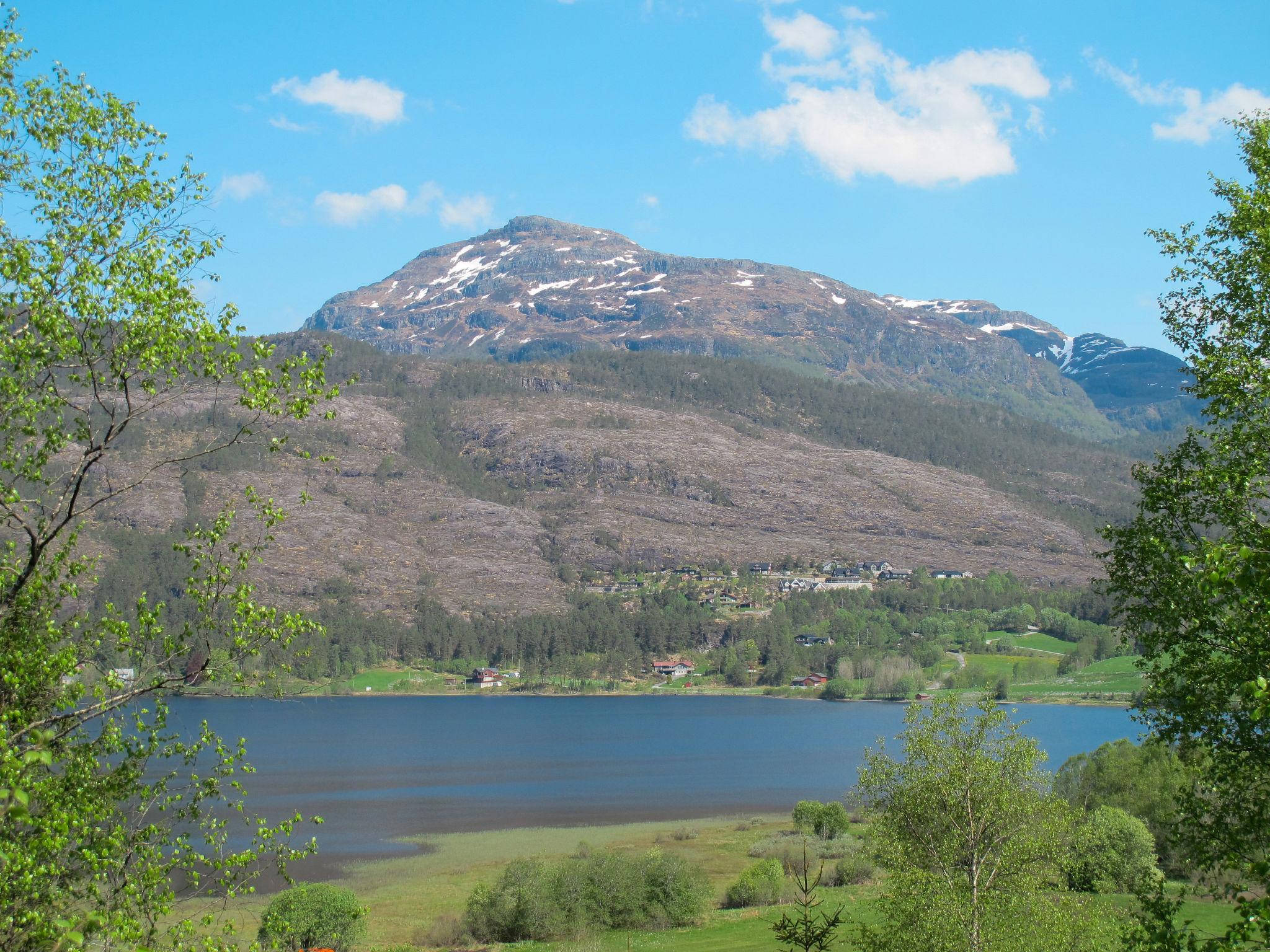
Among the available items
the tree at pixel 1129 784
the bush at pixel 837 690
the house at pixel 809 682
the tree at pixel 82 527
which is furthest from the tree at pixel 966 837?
the house at pixel 809 682

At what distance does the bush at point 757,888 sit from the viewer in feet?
151

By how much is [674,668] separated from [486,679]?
31.0 metres

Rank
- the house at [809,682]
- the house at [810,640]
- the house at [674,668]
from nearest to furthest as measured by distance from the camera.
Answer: the house at [809,682]
the house at [674,668]
the house at [810,640]

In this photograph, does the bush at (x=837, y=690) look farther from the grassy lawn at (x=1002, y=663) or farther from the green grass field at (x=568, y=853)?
the green grass field at (x=568, y=853)

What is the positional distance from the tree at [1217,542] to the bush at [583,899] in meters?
31.0

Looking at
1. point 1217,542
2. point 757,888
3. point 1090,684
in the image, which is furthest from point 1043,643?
point 1217,542

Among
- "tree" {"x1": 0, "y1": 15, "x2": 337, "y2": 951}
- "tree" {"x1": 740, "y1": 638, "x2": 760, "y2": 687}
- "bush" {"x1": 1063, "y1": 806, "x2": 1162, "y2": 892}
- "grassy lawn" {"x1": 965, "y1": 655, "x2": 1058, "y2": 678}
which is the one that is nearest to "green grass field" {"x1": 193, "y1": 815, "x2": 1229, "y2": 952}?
"bush" {"x1": 1063, "y1": 806, "x2": 1162, "y2": 892}

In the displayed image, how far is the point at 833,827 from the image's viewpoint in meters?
59.0

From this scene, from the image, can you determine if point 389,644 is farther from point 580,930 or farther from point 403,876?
point 580,930

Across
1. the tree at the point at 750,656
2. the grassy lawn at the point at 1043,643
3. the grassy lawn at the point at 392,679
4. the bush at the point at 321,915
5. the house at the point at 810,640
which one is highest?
the bush at the point at 321,915

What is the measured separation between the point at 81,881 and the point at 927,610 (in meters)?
197

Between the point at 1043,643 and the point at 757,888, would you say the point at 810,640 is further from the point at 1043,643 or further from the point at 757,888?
the point at 757,888

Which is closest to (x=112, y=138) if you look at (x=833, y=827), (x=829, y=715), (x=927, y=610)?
(x=833, y=827)

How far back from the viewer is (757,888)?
1811 inches
